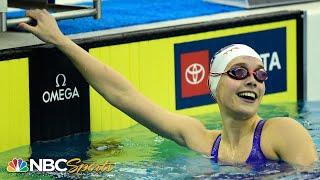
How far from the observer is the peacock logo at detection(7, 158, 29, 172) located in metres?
5.16

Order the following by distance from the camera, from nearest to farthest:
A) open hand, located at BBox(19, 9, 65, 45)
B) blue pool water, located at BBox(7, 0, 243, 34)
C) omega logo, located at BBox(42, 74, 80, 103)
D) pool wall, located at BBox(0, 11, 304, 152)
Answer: open hand, located at BBox(19, 9, 65, 45) < pool wall, located at BBox(0, 11, 304, 152) < omega logo, located at BBox(42, 74, 80, 103) < blue pool water, located at BBox(7, 0, 243, 34)

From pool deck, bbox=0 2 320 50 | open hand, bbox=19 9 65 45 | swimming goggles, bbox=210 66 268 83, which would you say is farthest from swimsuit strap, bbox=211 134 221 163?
pool deck, bbox=0 2 320 50

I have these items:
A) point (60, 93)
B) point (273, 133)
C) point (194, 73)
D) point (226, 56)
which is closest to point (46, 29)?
point (60, 93)

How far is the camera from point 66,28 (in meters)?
6.59

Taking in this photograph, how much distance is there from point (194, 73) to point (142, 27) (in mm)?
391

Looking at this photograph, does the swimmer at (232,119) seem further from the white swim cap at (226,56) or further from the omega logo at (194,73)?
the omega logo at (194,73)

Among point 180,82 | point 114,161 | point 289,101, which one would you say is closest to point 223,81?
point 114,161

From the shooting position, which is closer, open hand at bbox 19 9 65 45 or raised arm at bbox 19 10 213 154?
raised arm at bbox 19 10 213 154

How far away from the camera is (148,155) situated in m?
5.44

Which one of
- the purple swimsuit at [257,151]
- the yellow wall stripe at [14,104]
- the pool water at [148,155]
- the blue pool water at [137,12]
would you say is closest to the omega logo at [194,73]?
the pool water at [148,155]

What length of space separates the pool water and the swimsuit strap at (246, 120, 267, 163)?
0.04m

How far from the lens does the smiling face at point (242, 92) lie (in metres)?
4.25

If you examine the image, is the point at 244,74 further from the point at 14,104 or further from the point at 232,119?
the point at 14,104

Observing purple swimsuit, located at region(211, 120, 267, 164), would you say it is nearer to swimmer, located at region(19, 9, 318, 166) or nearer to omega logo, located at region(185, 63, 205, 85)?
swimmer, located at region(19, 9, 318, 166)
